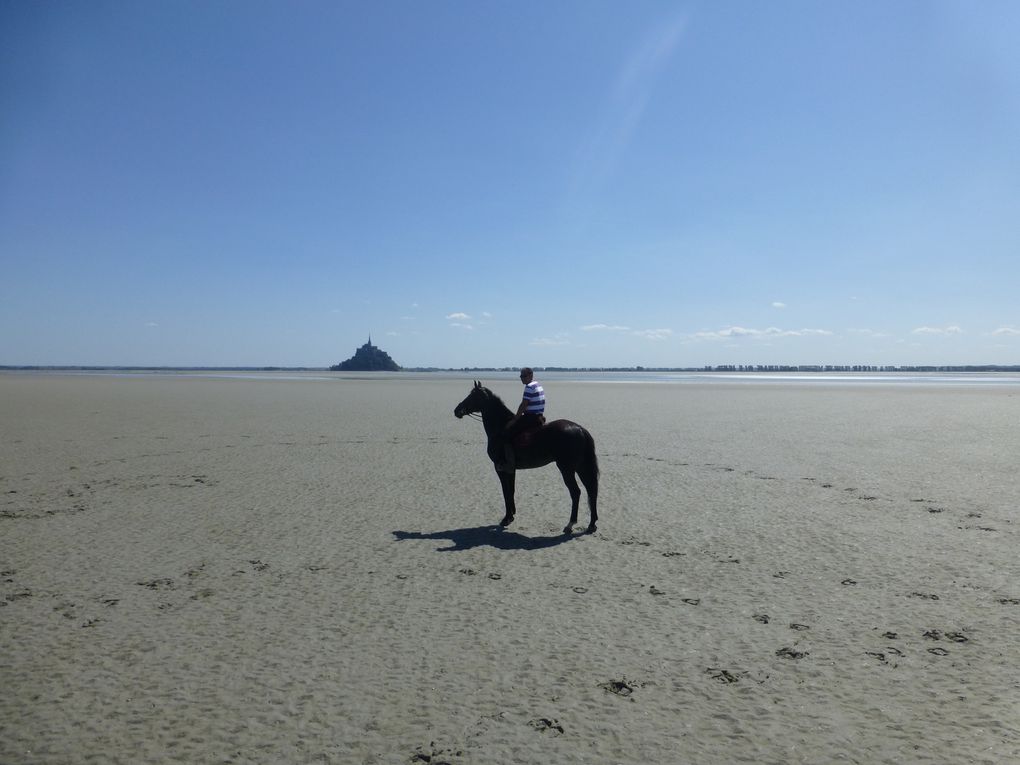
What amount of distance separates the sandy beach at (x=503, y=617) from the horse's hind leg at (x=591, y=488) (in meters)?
0.19

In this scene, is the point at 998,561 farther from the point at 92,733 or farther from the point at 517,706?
the point at 92,733

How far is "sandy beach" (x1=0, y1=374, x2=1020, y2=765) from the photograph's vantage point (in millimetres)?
4121

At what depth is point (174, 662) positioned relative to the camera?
16.6 feet

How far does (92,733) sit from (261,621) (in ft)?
5.91

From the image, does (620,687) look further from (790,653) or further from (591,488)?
(591,488)

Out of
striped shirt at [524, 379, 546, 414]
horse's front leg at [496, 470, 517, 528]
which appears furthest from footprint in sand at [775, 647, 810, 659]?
striped shirt at [524, 379, 546, 414]

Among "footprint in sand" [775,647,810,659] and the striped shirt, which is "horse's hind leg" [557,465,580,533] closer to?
the striped shirt

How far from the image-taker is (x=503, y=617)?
6.05 m

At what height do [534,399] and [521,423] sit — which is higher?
[534,399]

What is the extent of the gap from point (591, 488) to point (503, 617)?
11.6 ft

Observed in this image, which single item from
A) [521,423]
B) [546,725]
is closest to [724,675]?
[546,725]

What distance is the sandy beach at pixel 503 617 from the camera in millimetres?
4121

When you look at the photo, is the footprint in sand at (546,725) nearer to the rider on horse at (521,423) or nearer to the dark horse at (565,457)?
the dark horse at (565,457)

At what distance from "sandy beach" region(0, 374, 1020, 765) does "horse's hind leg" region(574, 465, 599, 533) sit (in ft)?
0.63
